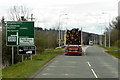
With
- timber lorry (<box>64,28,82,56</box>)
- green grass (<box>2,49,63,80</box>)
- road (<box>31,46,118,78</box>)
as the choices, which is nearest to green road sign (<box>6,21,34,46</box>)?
green grass (<box>2,49,63,80</box>)

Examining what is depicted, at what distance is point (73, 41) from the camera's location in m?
32.6

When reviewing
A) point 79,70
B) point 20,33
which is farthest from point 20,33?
point 79,70

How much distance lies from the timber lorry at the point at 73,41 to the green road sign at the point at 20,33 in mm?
11104

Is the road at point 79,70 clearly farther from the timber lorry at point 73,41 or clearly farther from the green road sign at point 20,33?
the timber lorry at point 73,41

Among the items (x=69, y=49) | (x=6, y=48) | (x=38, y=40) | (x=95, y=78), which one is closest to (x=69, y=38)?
(x=69, y=49)

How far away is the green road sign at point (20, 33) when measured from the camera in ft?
71.4

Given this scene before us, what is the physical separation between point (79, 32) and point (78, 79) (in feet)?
68.0

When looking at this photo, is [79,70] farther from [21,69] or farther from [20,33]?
[20,33]

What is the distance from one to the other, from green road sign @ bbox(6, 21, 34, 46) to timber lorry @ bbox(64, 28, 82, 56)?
11.1 metres

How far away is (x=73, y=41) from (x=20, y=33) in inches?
470

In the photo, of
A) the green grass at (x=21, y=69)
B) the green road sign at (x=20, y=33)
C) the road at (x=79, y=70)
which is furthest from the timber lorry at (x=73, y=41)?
the green grass at (x=21, y=69)

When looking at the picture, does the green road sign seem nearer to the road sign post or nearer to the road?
the road sign post

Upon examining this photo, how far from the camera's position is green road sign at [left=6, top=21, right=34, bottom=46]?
71.4 ft

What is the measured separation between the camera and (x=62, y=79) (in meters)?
12.3
